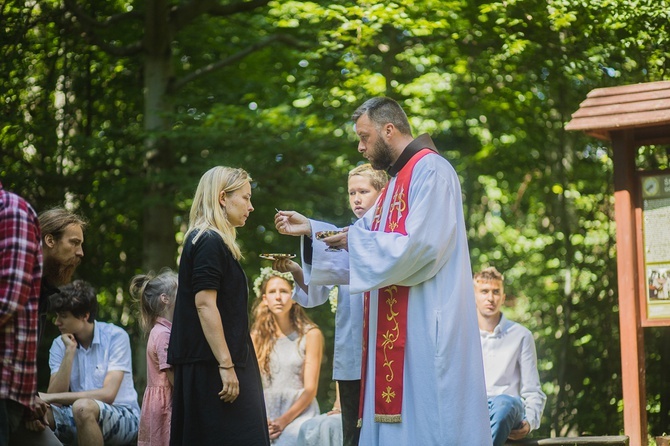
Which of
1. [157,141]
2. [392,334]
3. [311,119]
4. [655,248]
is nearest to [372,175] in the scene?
[392,334]

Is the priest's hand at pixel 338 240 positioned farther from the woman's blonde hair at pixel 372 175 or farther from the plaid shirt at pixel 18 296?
the plaid shirt at pixel 18 296

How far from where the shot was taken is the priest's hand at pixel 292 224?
4934 mm

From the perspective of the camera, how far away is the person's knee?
5730 mm

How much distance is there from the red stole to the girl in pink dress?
1.19 m

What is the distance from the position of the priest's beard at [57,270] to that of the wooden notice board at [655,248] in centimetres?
423

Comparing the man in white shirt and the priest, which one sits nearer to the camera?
the priest

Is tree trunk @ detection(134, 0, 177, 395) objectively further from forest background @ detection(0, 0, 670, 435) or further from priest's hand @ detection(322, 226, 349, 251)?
priest's hand @ detection(322, 226, 349, 251)

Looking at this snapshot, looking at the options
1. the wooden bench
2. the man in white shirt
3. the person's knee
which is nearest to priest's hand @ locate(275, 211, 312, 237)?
the person's knee

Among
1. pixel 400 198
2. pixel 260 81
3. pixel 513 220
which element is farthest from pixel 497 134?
pixel 400 198

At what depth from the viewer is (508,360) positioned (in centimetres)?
666

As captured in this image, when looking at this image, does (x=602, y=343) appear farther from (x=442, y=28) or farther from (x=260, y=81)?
(x=260, y=81)

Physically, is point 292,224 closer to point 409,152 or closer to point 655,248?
point 409,152

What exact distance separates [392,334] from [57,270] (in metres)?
1.72

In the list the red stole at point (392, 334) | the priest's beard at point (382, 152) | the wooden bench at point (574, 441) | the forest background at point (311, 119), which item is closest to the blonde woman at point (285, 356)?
the wooden bench at point (574, 441)
